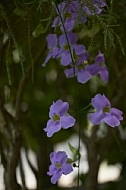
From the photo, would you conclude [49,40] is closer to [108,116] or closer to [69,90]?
[108,116]

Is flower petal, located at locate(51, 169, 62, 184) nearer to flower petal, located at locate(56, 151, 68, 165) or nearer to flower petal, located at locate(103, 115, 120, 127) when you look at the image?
flower petal, located at locate(56, 151, 68, 165)

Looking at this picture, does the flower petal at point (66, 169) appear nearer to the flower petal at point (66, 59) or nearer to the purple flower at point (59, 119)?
the purple flower at point (59, 119)

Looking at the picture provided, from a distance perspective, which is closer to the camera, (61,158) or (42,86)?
(61,158)

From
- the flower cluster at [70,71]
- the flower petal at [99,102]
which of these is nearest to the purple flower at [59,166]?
the flower cluster at [70,71]

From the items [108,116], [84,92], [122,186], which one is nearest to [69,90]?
[84,92]

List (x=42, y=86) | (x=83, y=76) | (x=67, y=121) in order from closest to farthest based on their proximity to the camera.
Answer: (x=67, y=121), (x=83, y=76), (x=42, y=86)

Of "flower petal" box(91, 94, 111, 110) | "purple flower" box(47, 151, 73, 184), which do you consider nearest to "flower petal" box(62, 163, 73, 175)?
"purple flower" box(47, 151, 73, 184)

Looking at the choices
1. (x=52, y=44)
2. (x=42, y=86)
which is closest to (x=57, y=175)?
(x=52, y=44)

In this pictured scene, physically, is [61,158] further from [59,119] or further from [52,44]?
[52,44]
